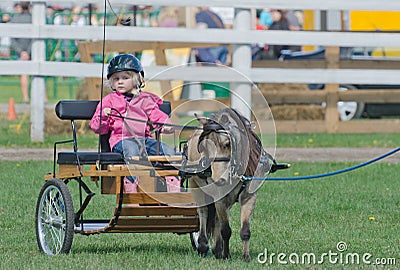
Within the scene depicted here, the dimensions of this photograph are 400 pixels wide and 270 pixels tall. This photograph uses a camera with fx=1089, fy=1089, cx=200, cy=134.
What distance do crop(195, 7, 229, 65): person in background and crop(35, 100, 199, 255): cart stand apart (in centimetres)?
1312

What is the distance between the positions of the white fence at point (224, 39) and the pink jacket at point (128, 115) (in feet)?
21.1

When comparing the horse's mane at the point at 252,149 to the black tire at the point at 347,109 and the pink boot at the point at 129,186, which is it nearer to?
the pink boot at the point at 129,186

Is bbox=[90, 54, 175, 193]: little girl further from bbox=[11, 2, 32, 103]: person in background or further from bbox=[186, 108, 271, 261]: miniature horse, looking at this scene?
bbox=[11, 2, 32, 103]: person in background

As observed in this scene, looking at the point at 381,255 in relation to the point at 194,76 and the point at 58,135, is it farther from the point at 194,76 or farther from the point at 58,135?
the point at 58,135

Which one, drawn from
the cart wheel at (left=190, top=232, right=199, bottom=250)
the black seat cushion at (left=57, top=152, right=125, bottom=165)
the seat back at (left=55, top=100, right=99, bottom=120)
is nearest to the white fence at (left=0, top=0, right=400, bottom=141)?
the seat back at (left=55, top=100, right=99, bottom=120)

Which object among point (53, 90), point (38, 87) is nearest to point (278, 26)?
point (53, 90)

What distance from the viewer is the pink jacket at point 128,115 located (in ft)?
26.4

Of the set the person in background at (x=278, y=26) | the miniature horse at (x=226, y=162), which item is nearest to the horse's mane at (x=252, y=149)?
the miniature horse at (x=226, y=162)

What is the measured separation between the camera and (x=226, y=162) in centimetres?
708

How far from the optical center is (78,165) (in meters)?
7.77

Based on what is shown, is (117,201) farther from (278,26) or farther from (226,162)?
(278,26)

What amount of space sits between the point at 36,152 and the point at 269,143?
7.44 meters

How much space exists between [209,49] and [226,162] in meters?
15.9

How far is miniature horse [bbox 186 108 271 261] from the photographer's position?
7.09 meters
